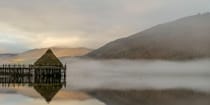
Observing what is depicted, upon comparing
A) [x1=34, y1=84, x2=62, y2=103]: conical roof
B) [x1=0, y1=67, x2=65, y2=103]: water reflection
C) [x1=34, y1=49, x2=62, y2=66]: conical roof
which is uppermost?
[x1=34, y1=49, x2=62, y2=66]: conical roof

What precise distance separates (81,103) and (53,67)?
143 feet

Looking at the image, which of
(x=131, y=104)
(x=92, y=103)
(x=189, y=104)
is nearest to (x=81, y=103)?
(x=92, y=103)

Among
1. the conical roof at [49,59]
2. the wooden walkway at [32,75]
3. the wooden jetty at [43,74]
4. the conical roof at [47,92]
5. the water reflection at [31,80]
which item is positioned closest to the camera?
the conical roof at [47,92]

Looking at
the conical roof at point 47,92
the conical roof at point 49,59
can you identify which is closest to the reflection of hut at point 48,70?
the conical roof at point 49,59

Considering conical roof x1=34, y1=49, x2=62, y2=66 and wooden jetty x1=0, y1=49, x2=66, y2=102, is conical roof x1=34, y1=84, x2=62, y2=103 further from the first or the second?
conical roof x1=34, y1=49, x2=62, y2=66

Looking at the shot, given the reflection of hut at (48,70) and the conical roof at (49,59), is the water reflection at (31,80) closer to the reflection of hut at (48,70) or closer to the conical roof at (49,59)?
the reflection of hut at (48,70)

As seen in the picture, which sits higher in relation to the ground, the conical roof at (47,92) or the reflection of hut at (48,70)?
the reflection of hut at (48,70)

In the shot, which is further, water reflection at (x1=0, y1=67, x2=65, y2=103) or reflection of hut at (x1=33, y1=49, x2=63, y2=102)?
reflection of hut at (x1=33, y1=49, x2=63, y2=102)

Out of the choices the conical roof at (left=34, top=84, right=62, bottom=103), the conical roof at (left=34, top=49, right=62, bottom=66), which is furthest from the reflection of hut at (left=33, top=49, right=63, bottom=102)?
the conical roof at (left=34, top=84, right=62, bottom=103)

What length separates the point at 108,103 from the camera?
146ft

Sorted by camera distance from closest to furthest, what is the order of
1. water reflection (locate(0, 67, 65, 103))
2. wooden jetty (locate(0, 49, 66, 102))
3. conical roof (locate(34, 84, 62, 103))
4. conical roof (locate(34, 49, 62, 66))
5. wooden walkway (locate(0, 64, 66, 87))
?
conical roof (locate(34, 84, 62, 103)) < water reflection (locate(0, 67, 65, 103)) < wooden jetty (locate(0, 49, 66, 102)) < conical roof (locate(34, 49, 62, 66)) < wooden walkway (locate(0, 64, 66, 87))

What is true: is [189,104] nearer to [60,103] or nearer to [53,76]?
[60,103]

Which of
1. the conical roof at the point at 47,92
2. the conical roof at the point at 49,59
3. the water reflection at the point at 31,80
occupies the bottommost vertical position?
→ the conical roof at the point at 47,92

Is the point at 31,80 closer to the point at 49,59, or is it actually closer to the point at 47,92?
the point at 49,59
